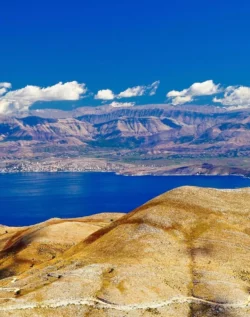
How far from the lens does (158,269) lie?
9262cm

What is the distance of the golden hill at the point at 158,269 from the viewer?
76.4 metres

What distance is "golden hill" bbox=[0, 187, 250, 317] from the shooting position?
76.4 meters

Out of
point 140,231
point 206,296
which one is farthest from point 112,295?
point 140,231

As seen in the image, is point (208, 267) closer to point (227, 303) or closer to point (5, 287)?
point (227, 303)

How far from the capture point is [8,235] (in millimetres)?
177750

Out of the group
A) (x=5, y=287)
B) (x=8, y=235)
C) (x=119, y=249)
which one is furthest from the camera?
(x=8, y=235)

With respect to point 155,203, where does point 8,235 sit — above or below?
below

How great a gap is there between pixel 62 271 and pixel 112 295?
60.3ft

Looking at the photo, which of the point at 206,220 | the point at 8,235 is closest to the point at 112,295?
the point at 206,220

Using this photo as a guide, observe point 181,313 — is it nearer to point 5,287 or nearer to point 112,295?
point 112,295

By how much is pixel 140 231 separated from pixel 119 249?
1079 cm

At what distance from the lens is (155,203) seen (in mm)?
133500

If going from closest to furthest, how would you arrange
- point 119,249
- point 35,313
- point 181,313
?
1. point 35,313
2. point 181,313
3. point 119,249

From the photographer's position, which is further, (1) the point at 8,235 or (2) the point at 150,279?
(1) the point at 8,235
